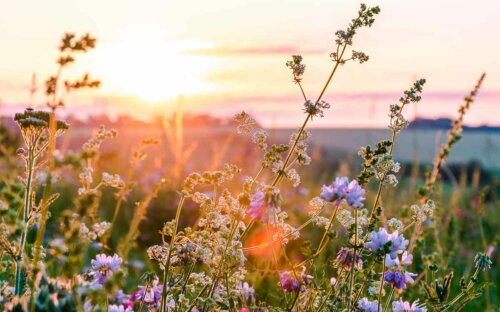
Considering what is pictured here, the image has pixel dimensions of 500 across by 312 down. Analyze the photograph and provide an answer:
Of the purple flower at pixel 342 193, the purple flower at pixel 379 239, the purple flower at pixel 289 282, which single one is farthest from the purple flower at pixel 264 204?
the purple flower at pixel 289 282

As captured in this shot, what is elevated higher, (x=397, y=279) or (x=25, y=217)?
(x=25, y=217)

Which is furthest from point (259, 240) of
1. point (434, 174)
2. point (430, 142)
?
point (430, 142)

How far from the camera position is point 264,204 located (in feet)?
8.83

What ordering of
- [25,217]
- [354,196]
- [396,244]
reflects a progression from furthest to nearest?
[396,244]
[354,196]
[25,217]

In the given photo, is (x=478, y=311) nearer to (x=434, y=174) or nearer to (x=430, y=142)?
(x=434, y=174)

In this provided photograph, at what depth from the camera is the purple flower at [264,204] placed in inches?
103

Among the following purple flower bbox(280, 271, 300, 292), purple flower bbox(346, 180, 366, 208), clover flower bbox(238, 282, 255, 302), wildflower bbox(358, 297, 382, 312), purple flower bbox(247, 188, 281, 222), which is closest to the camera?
purple flower bbox(247, 188, 281, 222)

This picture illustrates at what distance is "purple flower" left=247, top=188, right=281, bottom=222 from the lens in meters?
2.62

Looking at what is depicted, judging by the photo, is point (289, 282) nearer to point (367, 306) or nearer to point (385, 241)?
point (367, 306)

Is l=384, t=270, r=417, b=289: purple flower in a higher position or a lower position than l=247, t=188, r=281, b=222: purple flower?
lower

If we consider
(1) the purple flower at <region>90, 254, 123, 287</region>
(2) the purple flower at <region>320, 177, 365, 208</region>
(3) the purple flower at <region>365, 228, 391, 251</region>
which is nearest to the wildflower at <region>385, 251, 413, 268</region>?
(3) the purple flower at <region>365, 228, 391, 251</region>

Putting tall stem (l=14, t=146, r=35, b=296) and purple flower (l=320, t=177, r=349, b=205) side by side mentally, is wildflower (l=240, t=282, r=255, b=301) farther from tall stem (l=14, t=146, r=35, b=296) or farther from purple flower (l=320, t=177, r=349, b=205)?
tall stem (l=14, t=146, r=35, b=296)

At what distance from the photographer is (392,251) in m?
2.99

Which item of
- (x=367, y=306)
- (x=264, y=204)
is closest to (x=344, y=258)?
(x=367, y=306)
